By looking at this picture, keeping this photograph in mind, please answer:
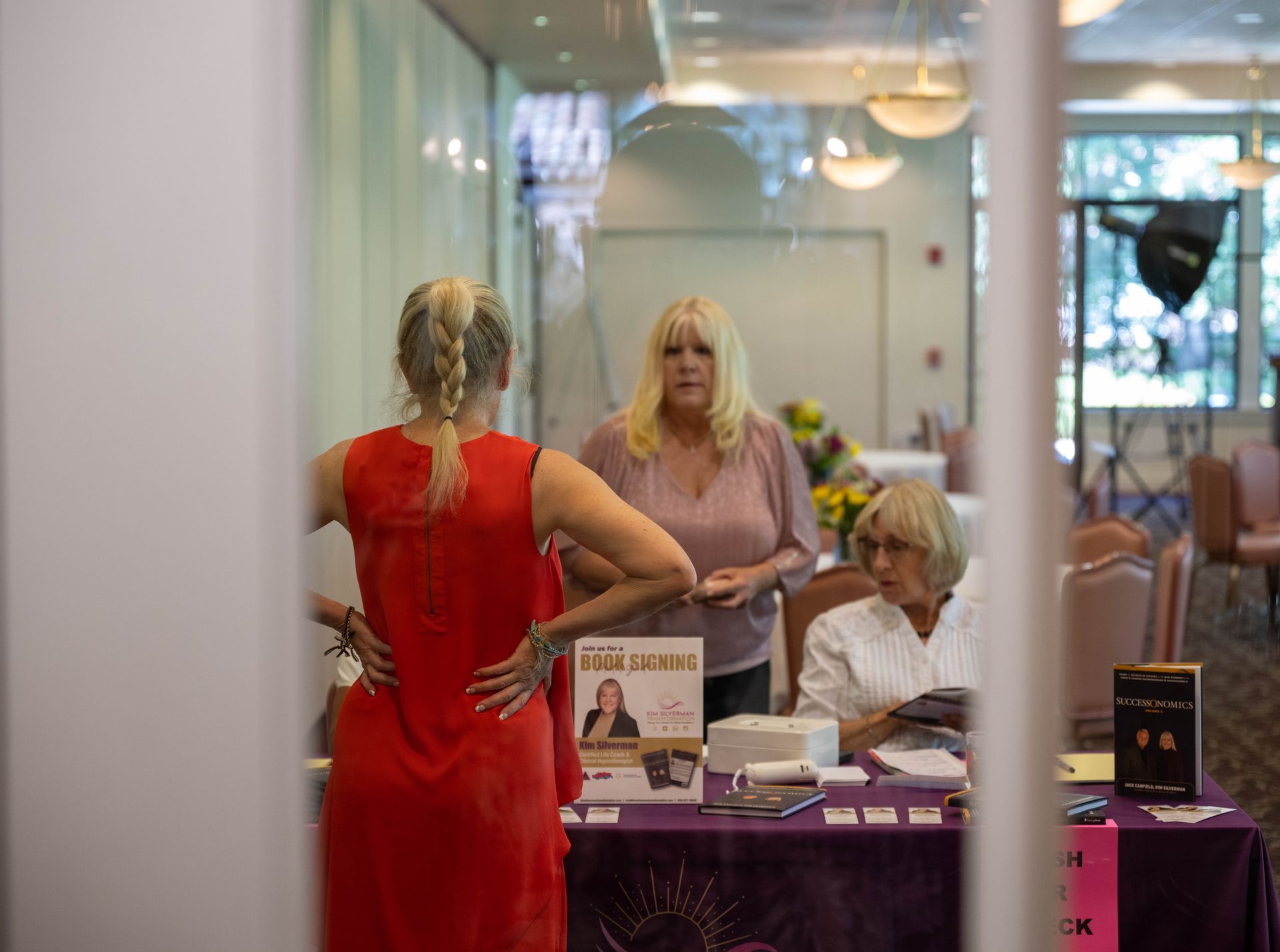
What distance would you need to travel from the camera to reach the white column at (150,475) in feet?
3.79

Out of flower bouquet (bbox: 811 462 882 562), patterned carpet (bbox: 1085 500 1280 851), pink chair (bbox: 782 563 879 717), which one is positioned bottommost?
patterned carpet (bbox: 1085 500 1280 851)

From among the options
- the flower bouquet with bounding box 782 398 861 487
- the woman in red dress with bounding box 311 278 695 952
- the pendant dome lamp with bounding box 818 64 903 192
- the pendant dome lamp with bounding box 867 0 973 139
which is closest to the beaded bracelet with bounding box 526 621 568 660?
the woman in red dress with bounding box 311 278 695 952

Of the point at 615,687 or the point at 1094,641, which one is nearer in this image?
the point at 1094,641

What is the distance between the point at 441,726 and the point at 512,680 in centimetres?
10

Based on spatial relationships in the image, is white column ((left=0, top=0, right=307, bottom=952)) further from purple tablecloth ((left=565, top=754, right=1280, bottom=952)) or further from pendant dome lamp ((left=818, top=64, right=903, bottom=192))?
pendant dome lamp ((left=818, top=64, right=903, bottom=192))

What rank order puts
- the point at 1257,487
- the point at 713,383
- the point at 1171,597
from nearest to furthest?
the point at 713,383 → the point at 1171,597 → the point at 1257,487

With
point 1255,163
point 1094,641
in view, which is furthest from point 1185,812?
point 1255,163

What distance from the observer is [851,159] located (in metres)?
2.89

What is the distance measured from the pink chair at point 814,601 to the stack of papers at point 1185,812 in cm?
74

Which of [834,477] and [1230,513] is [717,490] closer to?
[834,477]

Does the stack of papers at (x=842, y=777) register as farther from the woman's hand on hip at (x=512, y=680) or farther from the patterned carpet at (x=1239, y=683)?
the woman's hand on hip at (x=512, y=680)

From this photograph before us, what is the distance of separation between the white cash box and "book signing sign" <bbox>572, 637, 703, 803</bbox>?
0.46 ft

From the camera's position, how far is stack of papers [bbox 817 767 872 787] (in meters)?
1.99

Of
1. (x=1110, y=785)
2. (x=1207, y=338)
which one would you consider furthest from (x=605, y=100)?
(x=1207, y=338)
